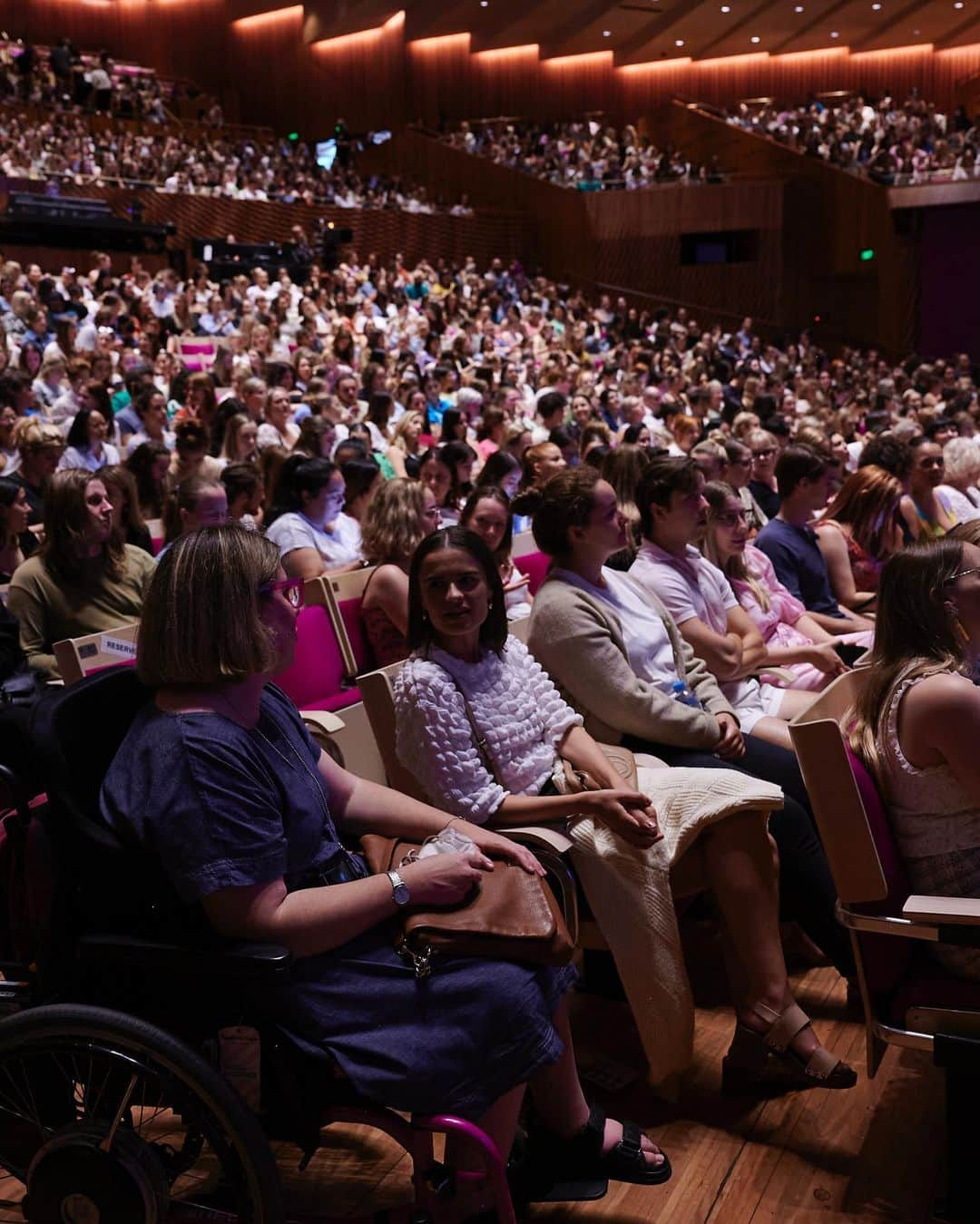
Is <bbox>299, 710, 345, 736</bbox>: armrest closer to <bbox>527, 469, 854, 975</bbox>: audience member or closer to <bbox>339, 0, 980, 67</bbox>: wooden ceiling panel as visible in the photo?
<bbox>527, 469, 854, 975</bbox>: audience member

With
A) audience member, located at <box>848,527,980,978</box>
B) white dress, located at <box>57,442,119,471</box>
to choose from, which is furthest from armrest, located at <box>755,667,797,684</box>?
white dress, located at <box>57,442,119,471</box>

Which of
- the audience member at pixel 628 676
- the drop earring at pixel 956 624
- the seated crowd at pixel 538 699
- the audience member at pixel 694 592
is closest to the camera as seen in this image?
the seated crowd at pixel 538 699

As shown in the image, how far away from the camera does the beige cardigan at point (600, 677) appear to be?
2.75 m

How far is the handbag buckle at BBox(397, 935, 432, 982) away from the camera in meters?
1.73

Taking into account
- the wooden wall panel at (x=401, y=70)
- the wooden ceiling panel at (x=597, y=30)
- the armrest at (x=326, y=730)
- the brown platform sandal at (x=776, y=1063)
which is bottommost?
the brown platform sandal at (x=776, y=1063)

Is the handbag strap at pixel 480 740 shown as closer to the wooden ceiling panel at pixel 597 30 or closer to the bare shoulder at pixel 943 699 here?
the bare shoulder at pixel 943 699

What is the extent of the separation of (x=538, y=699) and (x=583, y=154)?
21.1 metres

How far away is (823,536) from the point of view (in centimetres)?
453

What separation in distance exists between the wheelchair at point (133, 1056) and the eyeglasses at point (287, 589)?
295 millimetres

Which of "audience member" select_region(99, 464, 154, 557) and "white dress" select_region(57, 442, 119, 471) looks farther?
"white dress" select_region(57, 442, 119, 471)

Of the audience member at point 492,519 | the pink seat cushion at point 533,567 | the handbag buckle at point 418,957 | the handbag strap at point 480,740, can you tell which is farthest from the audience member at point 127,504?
the handbag buckle at point 418,957

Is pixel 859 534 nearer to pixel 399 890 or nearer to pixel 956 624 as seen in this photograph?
pixel 956 624

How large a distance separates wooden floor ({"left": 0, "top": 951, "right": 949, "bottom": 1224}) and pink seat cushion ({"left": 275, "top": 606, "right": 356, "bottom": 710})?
130 centimetres

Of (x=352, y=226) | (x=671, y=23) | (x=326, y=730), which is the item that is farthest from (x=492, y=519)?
(x=671, y=23)
